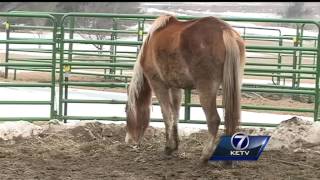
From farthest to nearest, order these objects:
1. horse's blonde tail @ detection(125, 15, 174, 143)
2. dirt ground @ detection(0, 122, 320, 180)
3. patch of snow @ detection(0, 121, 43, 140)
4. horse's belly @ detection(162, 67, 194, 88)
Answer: patch of snow @ detection(0, 121, 43, 140)
horse's blonde tail @ detection(125, 15, 174, 143)
horse's belly @ detection(162, 67, 194, 88)
dirt ground @ detection(0, 122, 320, 180)

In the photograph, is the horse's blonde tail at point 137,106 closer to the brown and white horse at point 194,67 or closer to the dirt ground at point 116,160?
the brown and white horse at point 194,67

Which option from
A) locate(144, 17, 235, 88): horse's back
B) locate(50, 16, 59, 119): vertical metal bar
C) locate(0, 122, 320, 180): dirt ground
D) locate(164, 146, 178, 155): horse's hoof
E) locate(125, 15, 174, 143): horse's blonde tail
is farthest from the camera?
locate(50, 16, 59, 119): vertical metal bar

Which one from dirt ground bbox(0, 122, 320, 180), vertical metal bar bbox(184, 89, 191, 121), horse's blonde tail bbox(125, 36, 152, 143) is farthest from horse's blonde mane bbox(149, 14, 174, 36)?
vertical metal bar bbox(184, 89, 191, 121)

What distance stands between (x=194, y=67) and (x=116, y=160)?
1.40 m

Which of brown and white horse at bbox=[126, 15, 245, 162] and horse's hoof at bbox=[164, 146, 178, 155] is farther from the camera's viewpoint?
horse's hoof at bbox=[164, 146, 178, 155]

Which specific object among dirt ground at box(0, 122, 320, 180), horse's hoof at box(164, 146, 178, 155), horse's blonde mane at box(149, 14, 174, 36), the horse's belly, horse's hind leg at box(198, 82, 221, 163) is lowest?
dirt ground at box(0, 122, 320, 180)

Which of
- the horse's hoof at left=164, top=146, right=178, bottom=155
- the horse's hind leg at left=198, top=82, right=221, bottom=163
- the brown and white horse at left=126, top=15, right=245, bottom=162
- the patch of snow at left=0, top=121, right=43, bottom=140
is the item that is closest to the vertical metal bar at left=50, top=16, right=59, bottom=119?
the patch of snow at left=0, top=121, right=43, bottom=140

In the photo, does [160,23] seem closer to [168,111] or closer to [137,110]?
[168,111]

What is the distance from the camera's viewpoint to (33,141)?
648 cm

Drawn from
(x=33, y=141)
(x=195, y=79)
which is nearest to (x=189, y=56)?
(x=195, y=79)

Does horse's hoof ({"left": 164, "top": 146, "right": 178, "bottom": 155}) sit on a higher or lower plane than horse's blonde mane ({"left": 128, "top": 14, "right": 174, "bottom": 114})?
lower

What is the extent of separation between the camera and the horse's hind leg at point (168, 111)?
581 cm

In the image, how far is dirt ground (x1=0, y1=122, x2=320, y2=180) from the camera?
16.5ft

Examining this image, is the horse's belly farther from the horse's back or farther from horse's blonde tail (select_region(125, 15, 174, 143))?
horse's blonde tail (select_region(125, 15, 174, 143))
